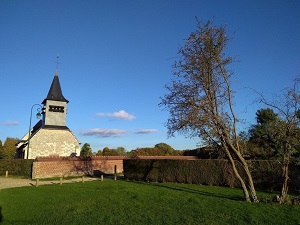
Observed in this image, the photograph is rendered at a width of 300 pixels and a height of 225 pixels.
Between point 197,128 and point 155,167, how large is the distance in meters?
10.1

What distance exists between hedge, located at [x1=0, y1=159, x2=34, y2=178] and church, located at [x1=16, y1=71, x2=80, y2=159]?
234 inches

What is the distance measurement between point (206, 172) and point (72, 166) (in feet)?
54.1

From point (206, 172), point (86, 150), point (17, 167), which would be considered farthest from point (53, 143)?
point (86, 150)

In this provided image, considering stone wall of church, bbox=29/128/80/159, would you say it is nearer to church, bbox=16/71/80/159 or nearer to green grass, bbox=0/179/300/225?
church, bbox=16/71/80/159

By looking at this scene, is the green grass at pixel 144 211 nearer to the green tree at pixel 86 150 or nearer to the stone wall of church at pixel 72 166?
the stone wall of church at pixel 72 166

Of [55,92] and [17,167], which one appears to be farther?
[55,92]

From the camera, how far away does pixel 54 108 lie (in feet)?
135

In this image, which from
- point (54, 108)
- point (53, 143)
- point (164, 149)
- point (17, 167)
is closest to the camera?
point (17, 167)

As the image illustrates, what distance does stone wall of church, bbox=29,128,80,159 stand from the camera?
36812 millimetres

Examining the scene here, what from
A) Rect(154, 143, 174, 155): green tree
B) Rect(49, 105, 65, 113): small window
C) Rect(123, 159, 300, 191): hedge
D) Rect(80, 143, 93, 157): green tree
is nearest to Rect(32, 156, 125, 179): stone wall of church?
Rect(123, 159, 300, 191): hedge

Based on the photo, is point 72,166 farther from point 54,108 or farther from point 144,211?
point 144,211

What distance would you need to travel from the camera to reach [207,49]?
474 inches

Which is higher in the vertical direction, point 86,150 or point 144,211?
point 86,150

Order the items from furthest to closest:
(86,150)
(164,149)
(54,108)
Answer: (164,149) → (86,150) → (54,108)
